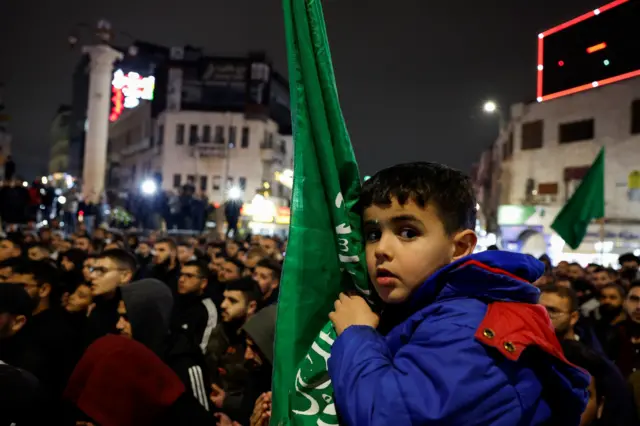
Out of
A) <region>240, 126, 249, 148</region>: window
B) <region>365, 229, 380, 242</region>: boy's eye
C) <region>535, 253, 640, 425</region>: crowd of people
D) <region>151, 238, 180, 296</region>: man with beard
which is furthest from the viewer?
<region>240, 126, 249, 148</region>: window

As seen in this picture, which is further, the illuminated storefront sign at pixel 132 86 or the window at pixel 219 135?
the window at pixel 219 135

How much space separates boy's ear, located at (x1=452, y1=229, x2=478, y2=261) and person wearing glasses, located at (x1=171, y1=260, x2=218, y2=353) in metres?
3.49

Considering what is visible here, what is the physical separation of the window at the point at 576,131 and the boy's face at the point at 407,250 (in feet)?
118

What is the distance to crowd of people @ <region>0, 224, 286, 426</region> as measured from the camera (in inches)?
115

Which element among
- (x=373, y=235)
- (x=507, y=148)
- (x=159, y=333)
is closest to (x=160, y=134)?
(x=507, y=148)

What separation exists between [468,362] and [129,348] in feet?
7.25

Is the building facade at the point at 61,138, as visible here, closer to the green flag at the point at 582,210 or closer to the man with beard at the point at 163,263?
the man with beard at the point at 163,263

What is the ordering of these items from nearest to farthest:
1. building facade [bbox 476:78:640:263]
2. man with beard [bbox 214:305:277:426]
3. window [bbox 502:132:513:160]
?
man with beard [bbox 214:305:277:426] → building facade [bbox 476:78:640:263] → window [bbox 502:132:513:160]

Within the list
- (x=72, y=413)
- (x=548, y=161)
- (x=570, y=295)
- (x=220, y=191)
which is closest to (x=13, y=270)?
(x=72, y=413)

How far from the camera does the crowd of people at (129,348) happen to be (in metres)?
2.92

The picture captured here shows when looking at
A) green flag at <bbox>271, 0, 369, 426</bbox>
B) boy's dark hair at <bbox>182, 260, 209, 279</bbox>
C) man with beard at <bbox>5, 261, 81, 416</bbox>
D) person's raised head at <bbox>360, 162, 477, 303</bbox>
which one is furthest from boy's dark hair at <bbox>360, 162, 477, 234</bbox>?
boy's dark hair at <bbox>182, 260, 209, 279</bbox>

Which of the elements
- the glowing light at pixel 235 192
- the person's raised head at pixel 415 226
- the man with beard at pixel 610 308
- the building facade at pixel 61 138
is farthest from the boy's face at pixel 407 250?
the building facade at pixel 61 138

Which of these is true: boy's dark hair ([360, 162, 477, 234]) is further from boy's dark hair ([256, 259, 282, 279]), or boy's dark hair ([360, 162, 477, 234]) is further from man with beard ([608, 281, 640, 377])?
boy's dark hair ([256, 259, 282, 279])

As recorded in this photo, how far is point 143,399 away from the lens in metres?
2.93
